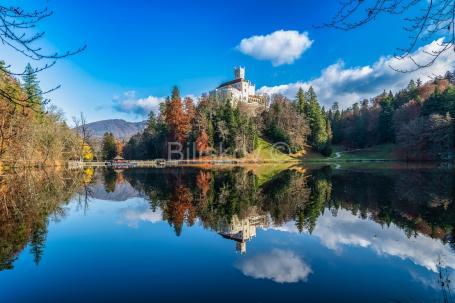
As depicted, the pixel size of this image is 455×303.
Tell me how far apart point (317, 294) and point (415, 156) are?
2384 inches

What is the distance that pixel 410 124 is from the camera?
5709 cm

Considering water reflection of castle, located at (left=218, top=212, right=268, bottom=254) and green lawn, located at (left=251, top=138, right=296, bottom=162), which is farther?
green lawn, located at (left=251, top=138, right=296, bottom=162)

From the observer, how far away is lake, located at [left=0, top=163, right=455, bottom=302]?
265 inches

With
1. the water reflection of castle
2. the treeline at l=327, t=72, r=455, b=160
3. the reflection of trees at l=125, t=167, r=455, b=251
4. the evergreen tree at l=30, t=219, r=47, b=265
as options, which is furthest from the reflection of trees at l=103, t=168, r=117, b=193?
the treeline at l=327, t=72, r=455, b=160

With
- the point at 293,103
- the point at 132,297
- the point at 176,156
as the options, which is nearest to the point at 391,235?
the point at 132,297

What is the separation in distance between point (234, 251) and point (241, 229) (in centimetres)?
167

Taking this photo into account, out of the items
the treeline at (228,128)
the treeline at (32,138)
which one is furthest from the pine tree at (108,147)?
the treeline at (32,138)

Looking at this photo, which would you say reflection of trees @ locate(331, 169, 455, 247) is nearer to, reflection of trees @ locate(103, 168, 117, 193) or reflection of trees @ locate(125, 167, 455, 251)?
reflection of trees @ locate(125, 167, 455, 251)

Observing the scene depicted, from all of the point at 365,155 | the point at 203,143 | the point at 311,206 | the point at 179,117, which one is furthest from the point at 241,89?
the point at 311,206

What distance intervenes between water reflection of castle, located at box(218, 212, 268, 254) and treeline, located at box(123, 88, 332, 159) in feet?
192

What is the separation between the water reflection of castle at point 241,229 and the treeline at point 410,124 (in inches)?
643

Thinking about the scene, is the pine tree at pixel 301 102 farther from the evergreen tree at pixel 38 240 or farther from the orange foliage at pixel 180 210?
the evergreen tree at pixel 38 240

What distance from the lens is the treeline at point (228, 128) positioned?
241ft

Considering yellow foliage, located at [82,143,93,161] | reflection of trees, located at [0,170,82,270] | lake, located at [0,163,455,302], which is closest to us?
lake, located at [0,163,455,302]
